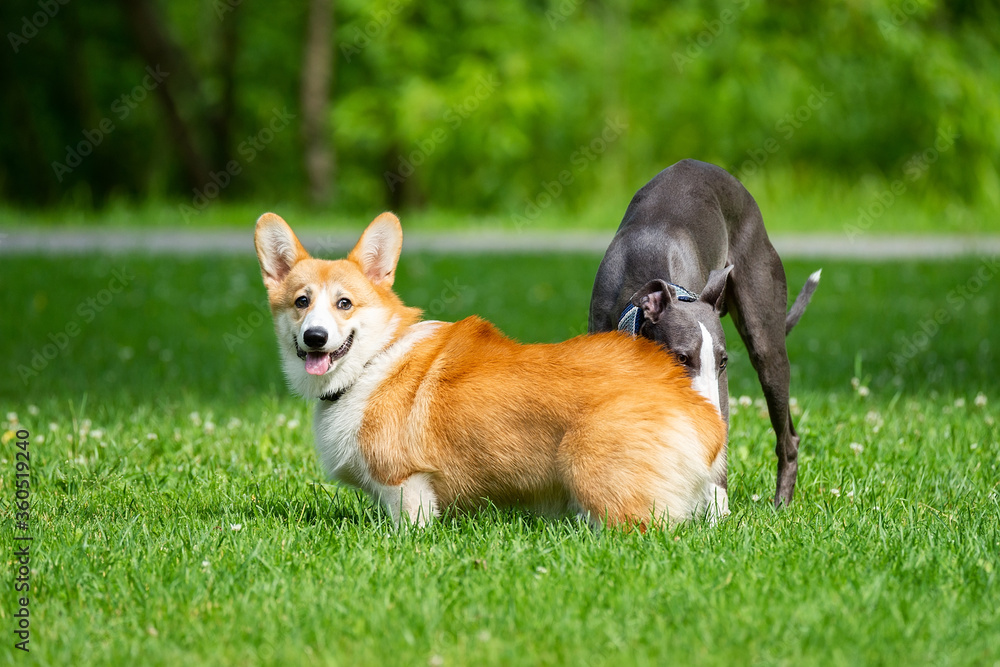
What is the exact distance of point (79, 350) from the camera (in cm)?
859

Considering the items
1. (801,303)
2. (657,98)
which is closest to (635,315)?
(801,303)

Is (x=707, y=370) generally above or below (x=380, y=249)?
below

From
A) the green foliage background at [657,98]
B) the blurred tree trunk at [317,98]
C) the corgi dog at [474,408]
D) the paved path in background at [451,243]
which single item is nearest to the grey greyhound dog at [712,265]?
the corgi dog at [474,408]

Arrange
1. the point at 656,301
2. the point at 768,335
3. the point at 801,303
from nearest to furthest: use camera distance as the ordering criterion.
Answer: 1. the point at 656,301
2. the point at 768,335
3. the point at 801,303

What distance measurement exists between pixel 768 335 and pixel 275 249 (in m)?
2.29

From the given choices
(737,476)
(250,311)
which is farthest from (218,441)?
(250,311)

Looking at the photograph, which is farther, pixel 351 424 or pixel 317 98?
pixel 317 98

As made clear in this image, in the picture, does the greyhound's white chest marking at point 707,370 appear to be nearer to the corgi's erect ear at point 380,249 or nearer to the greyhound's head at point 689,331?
the greyhound's head at point 689,331

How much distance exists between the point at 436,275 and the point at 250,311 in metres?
2.26

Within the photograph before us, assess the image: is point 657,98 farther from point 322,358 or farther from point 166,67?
point 322,358

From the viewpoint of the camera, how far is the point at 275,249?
4332 mm

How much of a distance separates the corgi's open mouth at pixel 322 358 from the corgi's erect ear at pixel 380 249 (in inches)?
15.5

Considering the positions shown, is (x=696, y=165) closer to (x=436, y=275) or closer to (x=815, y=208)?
(x=436, y=275)

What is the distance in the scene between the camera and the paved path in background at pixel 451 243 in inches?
500
